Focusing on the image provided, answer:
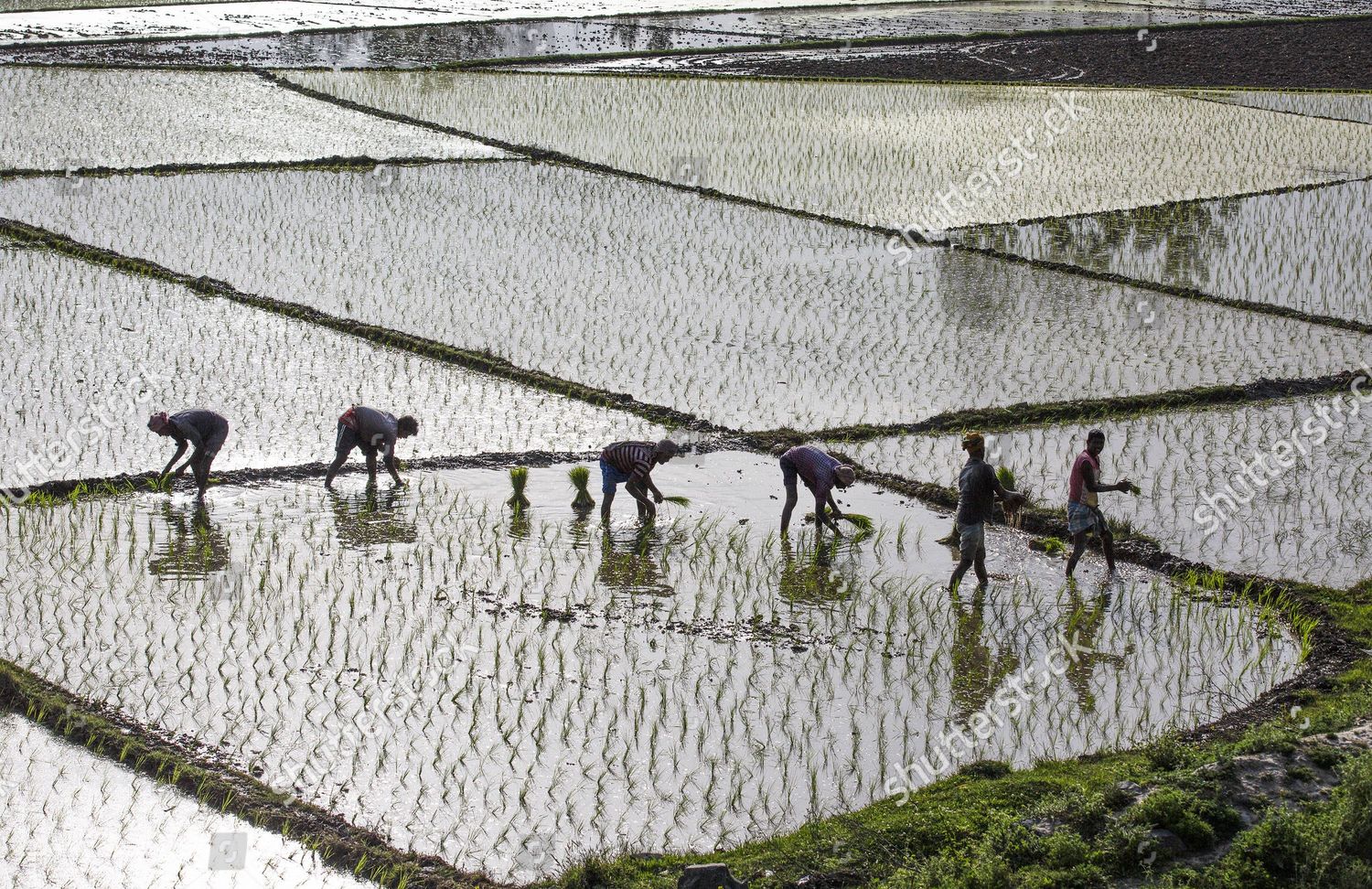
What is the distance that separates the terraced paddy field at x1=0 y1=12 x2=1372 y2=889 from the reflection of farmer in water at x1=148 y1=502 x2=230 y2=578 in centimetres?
3

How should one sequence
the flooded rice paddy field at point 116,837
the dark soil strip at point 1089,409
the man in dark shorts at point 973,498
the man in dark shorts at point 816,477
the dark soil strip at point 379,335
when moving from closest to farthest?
the flooded rice paddy field at point 116,837, the man in dark shorts at point 973,498, the man in dark shorts at point 816,477, the dark soil strip at point 1089,409, the dark soil strip at point 379,335

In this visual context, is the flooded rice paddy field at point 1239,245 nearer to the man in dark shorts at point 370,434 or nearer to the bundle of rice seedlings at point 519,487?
the bundle of rice seedlings at point 519,487

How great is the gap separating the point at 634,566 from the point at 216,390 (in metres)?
3.91

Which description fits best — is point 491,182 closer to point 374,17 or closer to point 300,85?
point 300,85

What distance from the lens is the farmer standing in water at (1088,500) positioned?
7.55m

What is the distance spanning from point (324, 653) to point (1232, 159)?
578 inches

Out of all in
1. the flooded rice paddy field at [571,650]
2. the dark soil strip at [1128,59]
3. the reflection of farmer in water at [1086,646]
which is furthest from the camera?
the dark soil strip at [1128,59]

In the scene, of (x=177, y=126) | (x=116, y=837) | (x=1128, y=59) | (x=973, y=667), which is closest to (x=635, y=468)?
(x=973, y=667)

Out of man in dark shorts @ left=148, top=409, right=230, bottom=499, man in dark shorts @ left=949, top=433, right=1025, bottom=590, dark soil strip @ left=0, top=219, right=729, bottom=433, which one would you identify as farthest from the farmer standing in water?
man in dark shorts @ left=148, top=409, right=230, bottom=499

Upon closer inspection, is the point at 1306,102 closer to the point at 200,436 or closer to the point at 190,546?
the point at 200,436

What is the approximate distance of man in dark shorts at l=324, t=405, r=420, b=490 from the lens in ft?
28.2

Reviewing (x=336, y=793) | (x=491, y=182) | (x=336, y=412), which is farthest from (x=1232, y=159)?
(x=336, y=793)

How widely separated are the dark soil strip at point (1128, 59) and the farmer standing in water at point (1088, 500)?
1718 centimetres

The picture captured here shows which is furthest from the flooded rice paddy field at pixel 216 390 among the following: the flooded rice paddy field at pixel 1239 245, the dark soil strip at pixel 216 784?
the flooded rice paddy field at pixel 1239 245
